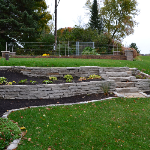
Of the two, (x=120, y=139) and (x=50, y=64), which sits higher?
(x=50, y=64)

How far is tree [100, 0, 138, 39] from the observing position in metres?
23.6

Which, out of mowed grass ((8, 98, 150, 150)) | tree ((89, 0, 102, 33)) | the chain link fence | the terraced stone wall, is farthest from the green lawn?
tree ((89, 0, 102, 33))

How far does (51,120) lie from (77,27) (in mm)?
14418

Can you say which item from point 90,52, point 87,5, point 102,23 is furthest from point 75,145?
point 87,5

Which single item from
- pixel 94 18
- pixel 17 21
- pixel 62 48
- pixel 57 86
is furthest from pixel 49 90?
pixel 94 18

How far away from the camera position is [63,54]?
49.0 ft

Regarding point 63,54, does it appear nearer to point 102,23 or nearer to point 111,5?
point 102,23

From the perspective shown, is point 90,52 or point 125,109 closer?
point 125,109

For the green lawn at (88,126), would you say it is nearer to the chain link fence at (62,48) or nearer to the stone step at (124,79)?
the stone step at (124,79)

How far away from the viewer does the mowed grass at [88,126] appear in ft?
9.96

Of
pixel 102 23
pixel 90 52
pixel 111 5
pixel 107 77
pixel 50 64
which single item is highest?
pixel 111 5

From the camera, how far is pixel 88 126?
3.67 meters

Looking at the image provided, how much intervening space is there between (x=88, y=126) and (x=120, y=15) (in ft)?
76.7

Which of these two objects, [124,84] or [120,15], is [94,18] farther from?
[124,84]
